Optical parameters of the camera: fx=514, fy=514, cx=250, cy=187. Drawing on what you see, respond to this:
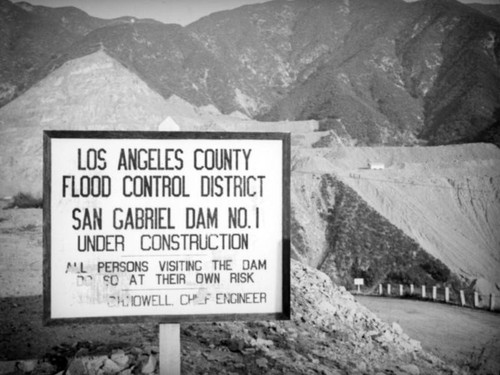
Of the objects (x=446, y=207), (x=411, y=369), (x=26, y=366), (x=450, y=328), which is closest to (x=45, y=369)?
(x=26, y=366)

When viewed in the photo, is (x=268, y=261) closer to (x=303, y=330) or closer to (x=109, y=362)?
(x=109, y=362)

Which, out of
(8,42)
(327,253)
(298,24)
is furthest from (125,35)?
(327,253)

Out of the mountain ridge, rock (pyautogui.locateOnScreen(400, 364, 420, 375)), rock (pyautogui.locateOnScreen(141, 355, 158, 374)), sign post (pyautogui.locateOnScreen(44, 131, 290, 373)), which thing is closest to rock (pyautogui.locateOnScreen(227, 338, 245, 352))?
rock (pyautogui.locateOnScreen(141, 355, 158, 374))

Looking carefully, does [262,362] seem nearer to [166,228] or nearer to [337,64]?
[166,228]

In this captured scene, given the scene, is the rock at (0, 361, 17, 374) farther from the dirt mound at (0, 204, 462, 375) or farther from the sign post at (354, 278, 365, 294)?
the sign post at (354, 278, 365, 294)

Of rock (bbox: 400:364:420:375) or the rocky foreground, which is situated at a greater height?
the rocky foreground

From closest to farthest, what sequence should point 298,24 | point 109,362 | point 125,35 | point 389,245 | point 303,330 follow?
point 109,362, point 303,330, point 389,245, point 125,35, point 298,24
